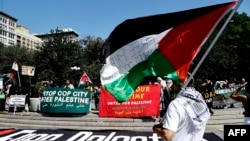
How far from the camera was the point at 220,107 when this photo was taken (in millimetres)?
21891

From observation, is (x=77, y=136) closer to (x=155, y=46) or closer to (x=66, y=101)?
(x=66, y=101)

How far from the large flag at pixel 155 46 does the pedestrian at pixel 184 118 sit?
772 millimetres

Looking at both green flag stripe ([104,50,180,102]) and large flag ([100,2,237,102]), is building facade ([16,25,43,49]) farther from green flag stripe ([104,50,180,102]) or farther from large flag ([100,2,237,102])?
green flag stripe ([104,50,180,102])

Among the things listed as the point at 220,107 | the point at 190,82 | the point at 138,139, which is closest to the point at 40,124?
the point at 138,139

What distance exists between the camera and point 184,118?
3.83 metres

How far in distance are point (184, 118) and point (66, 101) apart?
44.7 feet

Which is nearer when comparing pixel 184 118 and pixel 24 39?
pixel 184 118

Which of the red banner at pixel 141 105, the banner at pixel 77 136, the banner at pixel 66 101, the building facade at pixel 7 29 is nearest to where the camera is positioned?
the banner at pixel 77 136

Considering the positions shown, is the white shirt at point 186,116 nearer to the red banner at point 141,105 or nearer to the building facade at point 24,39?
the red banner at point 141,105

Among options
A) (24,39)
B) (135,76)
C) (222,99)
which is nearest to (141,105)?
(222,99)

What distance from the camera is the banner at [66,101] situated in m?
17.0

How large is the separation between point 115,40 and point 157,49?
0.64 m

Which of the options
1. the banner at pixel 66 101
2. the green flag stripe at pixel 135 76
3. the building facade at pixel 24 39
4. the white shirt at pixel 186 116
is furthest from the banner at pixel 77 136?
the building facade at pixel 24 39

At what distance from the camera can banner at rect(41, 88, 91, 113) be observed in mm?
16953
